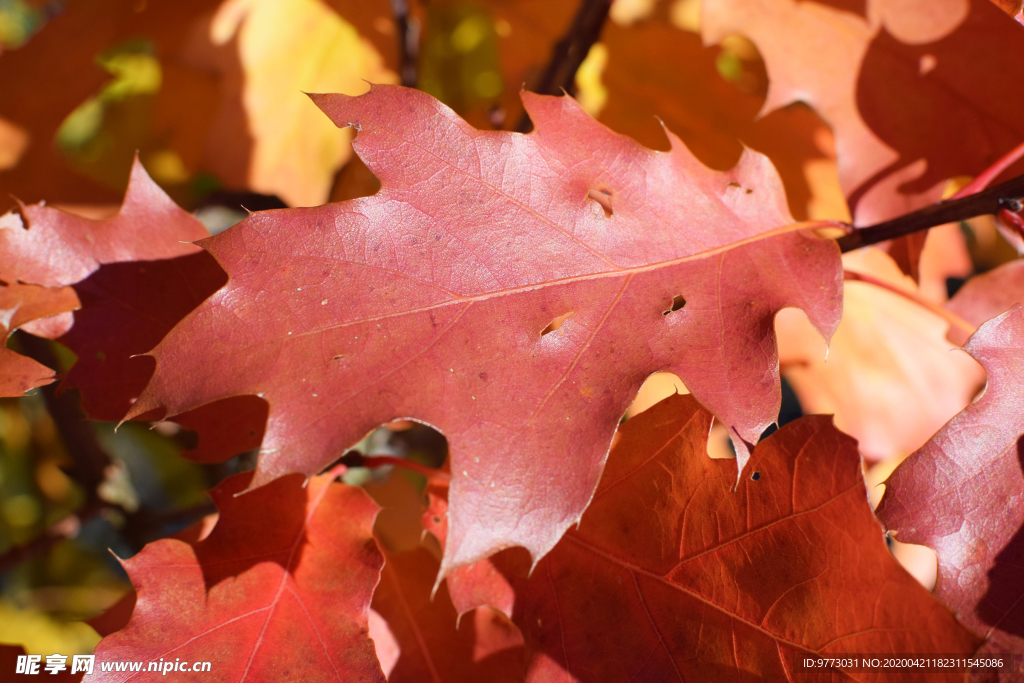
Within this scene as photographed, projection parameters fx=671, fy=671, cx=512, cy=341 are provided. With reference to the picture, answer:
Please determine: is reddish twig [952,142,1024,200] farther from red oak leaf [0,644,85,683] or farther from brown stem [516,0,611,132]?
red oak leaf [0,644,85,683]

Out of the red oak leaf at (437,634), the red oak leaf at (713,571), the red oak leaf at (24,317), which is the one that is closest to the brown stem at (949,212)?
the red oak leaf at (713,571)

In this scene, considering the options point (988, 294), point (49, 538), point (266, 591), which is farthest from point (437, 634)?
point (988, 294)

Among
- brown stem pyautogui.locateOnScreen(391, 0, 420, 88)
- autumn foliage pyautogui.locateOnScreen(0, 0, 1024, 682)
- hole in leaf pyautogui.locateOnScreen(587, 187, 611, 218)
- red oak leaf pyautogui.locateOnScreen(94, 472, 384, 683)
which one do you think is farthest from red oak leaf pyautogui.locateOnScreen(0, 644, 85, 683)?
brown stem pyautogui.locateOnScreen(391, 0, 420, 88)

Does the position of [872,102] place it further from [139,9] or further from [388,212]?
[139,9]

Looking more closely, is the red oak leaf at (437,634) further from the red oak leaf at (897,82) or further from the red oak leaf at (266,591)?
the red oak leaf at (897,82)

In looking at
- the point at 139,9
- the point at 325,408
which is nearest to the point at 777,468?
the point at 325,408

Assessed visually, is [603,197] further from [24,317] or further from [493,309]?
[24,317]

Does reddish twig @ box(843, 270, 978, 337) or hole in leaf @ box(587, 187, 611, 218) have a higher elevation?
hole in leaf @ box(587, 187, 611, 218)

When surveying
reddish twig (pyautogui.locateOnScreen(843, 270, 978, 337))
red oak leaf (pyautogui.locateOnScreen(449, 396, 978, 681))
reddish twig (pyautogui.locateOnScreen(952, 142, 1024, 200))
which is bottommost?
red oak leaf (pyautogui.locateOnScreen(449, 396, 978, 681))
